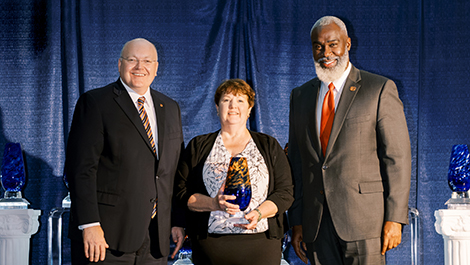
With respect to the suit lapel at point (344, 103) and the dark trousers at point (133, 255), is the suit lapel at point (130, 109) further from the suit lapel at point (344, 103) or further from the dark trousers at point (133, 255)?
the suit lapel at point (344, 103)

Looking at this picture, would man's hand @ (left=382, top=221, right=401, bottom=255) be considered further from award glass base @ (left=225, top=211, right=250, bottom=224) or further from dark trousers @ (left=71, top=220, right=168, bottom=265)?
dark trousers @ (left=71, top=220, right=168, bottom=265)

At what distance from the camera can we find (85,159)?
6.21 ft

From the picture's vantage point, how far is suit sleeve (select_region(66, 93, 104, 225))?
186 centimetres

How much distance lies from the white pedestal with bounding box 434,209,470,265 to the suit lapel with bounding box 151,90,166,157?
175 centimetres

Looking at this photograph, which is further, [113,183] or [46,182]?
[46,182]

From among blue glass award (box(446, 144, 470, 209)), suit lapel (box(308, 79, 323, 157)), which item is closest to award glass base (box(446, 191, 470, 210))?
blue glass award (box(446, 144, 470, 209))

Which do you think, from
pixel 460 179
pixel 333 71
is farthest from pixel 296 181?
pixel 460 179

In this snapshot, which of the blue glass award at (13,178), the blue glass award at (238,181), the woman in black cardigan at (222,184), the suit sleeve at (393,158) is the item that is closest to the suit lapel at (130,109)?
the woman in black cardigan at (222,184)

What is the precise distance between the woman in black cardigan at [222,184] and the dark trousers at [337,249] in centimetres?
16

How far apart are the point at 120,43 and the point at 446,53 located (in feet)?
7.96

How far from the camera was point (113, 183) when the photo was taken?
1934mm

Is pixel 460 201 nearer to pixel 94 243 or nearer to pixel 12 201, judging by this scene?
pixel 94 243

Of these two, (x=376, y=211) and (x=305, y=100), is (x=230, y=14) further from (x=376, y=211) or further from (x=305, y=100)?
(x=376, y=211)

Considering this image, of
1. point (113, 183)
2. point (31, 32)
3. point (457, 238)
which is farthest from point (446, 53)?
point (31, 32)
